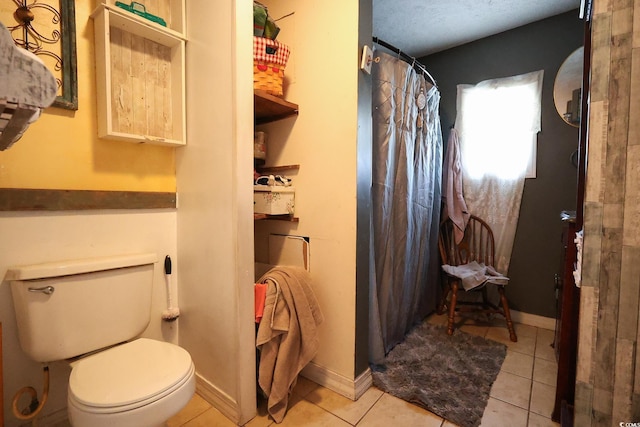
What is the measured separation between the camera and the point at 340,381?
59.9 inches

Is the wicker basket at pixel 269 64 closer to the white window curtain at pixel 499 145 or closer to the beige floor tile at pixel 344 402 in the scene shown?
the beige floor tile at pixel 344 402

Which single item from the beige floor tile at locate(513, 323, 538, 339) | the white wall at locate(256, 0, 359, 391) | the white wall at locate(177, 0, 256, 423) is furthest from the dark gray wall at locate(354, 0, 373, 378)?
the beige floor tile at locate(513, 323, 538, 339)

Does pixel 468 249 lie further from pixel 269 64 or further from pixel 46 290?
pixel 46 290

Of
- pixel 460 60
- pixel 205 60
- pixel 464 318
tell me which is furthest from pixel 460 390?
pixel 460 60

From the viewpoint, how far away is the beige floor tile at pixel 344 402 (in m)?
1.37

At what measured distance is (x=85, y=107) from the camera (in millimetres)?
1265

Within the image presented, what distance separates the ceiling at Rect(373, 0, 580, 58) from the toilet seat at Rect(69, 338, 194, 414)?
241 cm

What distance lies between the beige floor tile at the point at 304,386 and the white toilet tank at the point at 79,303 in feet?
2.78

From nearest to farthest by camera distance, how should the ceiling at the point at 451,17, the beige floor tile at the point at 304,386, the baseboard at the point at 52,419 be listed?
the baseboard at the point at 52,419, the beige floor tile at the point at 304,386, the ceiling at the point at 451,17

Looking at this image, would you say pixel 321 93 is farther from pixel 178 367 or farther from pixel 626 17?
pixel 178 367

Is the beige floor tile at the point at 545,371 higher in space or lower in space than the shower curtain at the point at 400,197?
lower

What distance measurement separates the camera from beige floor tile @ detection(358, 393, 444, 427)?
51.4 inches

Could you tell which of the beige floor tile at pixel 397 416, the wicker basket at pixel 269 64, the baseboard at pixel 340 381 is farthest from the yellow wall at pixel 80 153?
the beige floor tile at pixel 397 416

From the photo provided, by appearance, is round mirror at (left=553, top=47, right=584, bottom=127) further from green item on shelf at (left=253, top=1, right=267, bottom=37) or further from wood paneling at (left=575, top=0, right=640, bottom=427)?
green item on shelf at (left=253, top=1, right=267, bottom=37)
